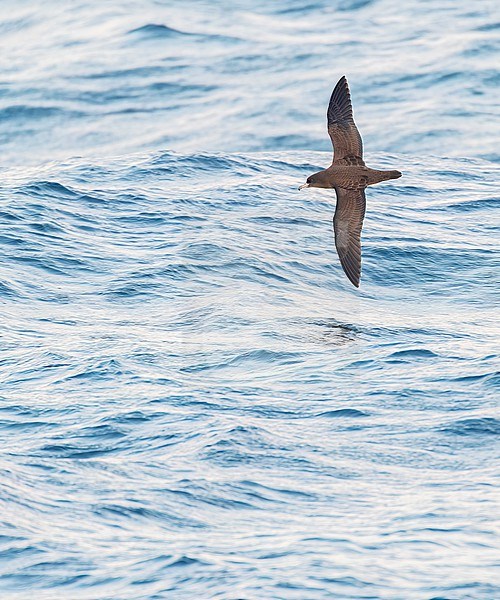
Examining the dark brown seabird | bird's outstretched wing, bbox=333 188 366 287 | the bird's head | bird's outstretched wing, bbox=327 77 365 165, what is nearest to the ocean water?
bird's outstretched wing, bbox=333 188 366 287

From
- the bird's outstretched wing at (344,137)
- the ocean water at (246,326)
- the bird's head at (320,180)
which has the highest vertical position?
the bird's outstretched wing at (344,137)

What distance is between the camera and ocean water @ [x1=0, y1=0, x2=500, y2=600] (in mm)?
10398

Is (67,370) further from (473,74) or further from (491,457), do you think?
(473,74)

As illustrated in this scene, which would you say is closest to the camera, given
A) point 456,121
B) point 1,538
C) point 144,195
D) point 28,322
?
point 1,538

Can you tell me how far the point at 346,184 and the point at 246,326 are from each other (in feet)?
6.98

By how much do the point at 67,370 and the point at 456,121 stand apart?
13.6 meters

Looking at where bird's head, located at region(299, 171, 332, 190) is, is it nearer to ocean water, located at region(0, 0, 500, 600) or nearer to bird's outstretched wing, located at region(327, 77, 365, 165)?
bird's outstretched wing, located at region(327, 77, 365, 165)

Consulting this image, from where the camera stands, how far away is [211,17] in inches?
1264

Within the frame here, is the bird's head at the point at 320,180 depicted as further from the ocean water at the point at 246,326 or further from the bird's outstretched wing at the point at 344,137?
the ocean water at the point at 246,326

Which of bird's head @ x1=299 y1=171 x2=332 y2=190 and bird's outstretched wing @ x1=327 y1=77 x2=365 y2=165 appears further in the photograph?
Result: bird's outstretched wing @ x1=327 y1=77 x2=365 y2=165

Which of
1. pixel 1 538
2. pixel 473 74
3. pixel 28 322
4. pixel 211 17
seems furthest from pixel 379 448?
pixel 211 17

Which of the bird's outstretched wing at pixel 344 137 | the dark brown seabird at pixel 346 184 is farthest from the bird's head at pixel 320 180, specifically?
the bird's outstretched wing at pixel 344 137

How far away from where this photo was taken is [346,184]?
15.8 meters

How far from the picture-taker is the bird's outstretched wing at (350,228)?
15.8 m
